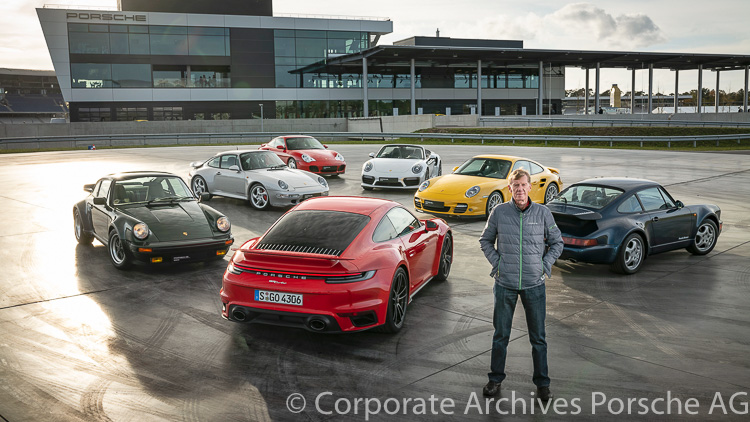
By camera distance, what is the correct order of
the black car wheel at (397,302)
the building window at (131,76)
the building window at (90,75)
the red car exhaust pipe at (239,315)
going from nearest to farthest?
the red car exhaust pipe at (239,315) < the black car wheel at (397,302) < the building window at (90,75) < the building window at (131,76)

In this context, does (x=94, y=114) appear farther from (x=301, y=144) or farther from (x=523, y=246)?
(x=523, y=246)

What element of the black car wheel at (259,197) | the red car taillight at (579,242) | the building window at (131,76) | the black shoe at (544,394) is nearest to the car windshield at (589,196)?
the red car taillight at (579,242)

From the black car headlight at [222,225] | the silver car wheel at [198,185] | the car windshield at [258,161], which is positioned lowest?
the black car headlight at [222,225]

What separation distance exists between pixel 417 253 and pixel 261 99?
54.1 meters

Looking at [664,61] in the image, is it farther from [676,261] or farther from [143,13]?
[676,261]

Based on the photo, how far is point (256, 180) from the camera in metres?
14.9

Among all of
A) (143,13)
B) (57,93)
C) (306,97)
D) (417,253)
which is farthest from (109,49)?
(57,93)

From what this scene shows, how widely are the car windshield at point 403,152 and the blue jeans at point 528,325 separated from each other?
13.6 m

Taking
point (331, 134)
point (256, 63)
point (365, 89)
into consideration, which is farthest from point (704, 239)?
point (256, 63)

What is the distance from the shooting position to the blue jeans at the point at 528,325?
503 cm

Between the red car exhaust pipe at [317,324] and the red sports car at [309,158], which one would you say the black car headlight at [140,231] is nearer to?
the red car exhaust pipe at [317,324]

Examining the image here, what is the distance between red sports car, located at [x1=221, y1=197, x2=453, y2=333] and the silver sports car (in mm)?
7549

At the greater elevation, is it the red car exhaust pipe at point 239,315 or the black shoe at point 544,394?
the red car exhaust pipe at point 239,315

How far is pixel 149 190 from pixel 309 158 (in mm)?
10919
